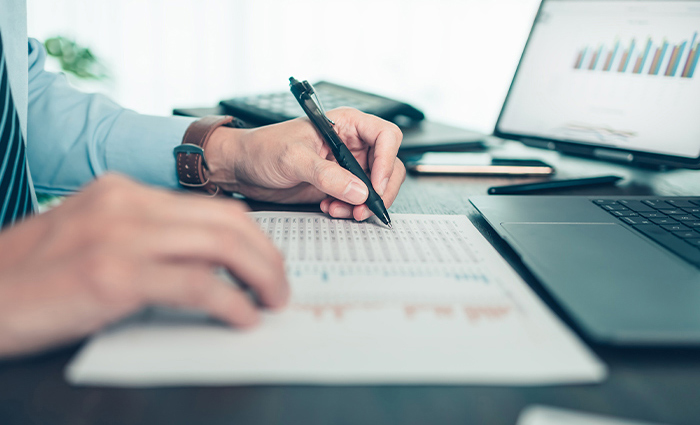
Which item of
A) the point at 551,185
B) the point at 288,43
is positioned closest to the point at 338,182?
the point at 551,185

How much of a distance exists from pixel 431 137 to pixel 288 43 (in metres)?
2.15

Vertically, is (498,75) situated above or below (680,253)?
above

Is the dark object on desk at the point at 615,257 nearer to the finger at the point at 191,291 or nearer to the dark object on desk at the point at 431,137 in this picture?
the finger at the point at 191,291

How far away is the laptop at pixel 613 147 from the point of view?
1.13ft

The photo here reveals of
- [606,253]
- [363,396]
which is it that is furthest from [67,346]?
[606,253]

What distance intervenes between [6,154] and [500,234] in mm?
541

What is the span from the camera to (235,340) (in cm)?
28

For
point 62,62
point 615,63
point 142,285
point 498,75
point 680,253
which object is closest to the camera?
point 142,285

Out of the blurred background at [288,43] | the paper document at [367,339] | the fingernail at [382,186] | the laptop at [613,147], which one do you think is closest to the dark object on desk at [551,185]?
the laptop at [613,147]

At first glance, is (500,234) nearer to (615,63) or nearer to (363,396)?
(363,396)

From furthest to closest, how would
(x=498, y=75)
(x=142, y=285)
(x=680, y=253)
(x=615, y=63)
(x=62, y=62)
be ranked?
(x=498, y=75)
(x=62, y=62)
(x=615, y=63)
(x=680, y=253)
(x=142, y=285)

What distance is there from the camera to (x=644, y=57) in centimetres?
78

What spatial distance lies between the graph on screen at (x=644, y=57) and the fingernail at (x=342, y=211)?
579mm

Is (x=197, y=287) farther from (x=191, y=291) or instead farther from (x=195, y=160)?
(x=195, y=160)
